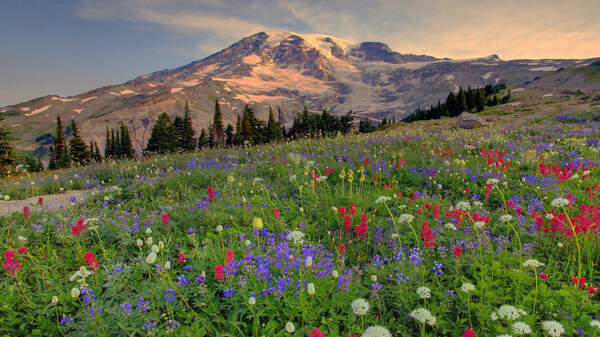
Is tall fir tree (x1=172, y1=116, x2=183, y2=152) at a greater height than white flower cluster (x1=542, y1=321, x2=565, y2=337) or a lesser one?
greater

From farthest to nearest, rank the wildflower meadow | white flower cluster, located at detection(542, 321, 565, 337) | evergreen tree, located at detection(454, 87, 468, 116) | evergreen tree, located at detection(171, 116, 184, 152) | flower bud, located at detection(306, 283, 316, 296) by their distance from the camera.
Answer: evergreen tree, located at detection(454, 87, 468, 116), evergreen tree, located at detection(171, 116, 184, 152), the wildflower meadow, white flower cluster, located at detection(542, 321, 565, 337), flower bud, located at detection(306, 283, 316, 296)

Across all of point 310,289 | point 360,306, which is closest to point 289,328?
point 310,289

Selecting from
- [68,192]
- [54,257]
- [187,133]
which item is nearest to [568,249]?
[54,257]

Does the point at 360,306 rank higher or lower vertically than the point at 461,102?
lower

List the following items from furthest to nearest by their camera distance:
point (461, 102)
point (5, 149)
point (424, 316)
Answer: point (461, 102) → point (5, 149) → point (424, 316)

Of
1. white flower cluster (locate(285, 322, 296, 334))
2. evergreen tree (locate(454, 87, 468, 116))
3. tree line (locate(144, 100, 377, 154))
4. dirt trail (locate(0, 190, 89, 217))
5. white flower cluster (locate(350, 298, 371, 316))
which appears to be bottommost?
dirt trail (locate(0, 190, 89, 217))

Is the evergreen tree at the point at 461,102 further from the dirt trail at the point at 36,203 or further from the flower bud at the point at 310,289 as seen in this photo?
the flower bud at the point at 310,289

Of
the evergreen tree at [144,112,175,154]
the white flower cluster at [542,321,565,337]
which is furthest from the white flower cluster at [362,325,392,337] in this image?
the evergreen tree at [144,112,175,154]

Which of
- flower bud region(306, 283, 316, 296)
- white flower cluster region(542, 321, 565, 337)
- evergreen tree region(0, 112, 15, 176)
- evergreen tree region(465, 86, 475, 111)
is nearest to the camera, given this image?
flower bud region(306, 283, 316, 296)

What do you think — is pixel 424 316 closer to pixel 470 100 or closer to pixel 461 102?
pixel 461 102

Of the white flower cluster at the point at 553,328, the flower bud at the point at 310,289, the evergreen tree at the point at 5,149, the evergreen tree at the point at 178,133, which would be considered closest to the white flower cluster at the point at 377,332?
the flower bud at the point at 310,289

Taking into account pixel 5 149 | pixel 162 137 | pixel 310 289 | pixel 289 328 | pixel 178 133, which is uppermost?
pixel 178 133

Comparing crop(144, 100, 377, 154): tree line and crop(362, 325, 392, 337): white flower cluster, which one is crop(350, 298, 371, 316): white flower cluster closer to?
crop(362, 325, 392, 337): white flower cluster

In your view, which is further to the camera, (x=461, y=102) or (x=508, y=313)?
(x=461, y=102)
